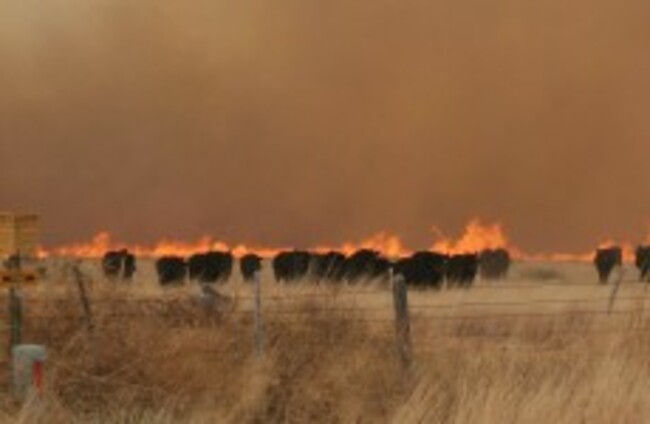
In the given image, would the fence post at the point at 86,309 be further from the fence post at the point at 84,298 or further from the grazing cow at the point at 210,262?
the grazing cow at the point at 210,262

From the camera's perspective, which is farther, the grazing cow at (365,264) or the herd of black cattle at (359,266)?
the grazing cow at (365,264)

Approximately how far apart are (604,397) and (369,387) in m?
2.53

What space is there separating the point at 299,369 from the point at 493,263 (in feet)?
177

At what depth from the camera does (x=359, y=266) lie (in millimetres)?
56000

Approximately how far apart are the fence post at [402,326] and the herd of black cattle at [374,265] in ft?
101

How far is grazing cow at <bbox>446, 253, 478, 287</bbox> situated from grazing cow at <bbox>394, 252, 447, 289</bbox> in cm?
40

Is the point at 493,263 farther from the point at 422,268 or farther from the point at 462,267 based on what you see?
the point at 422,268

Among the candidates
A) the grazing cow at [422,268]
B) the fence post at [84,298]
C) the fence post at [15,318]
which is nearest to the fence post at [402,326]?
the fence post at [84,298]

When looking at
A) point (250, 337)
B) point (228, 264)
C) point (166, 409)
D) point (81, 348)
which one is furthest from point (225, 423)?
point (228, 264)

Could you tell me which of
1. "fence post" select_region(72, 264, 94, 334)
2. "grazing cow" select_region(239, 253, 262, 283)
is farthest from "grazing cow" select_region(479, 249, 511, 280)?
"fence post" select_region(72, 264, 94, 334)

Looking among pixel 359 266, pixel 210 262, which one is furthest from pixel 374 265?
pixel 210 262

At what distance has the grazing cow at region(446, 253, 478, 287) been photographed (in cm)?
5353

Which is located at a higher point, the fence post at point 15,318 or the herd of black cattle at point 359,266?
the herd of black cattle at point 359,266

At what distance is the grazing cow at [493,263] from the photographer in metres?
65.0
